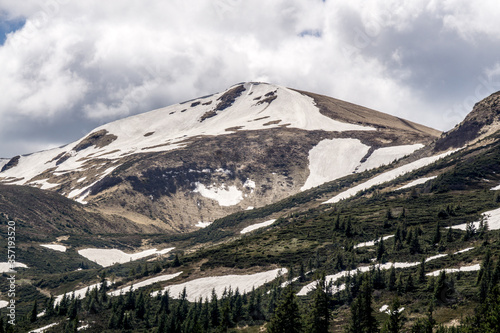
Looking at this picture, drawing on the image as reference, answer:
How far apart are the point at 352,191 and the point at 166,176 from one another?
3077 inches

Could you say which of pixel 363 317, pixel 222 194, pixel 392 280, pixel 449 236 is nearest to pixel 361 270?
pixel 392 280

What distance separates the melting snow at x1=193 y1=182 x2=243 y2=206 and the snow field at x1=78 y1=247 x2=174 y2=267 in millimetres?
48684

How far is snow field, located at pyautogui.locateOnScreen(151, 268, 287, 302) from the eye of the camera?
78.5 m

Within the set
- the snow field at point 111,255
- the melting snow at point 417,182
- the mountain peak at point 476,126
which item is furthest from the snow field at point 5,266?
the mountain peak at point 476,126

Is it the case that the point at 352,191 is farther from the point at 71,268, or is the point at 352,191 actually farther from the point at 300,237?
the point at 71,268

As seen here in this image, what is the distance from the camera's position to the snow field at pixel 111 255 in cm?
12838

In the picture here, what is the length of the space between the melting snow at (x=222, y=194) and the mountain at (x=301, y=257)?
441 cm

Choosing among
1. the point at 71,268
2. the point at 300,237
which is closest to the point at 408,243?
the point at 300,237

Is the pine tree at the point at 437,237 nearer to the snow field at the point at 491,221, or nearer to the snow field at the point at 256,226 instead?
the snow field at the point at 491,221

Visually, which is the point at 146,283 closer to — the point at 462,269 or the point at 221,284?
the point at 221,284

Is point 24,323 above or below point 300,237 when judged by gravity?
→ below

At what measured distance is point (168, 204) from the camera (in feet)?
591

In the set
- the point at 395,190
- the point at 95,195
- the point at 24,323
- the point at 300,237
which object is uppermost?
the point at 95,195

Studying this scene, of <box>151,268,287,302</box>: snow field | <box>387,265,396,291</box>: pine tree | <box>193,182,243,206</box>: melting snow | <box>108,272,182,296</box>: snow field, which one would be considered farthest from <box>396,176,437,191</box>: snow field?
<box>193,182,243,206</box>: melting snow
